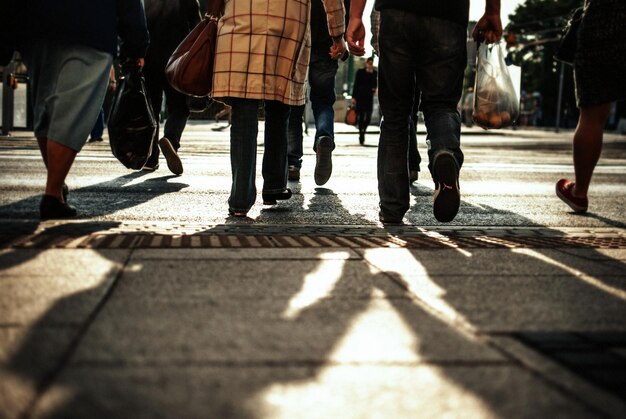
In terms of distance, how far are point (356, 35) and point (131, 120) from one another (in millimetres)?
1445

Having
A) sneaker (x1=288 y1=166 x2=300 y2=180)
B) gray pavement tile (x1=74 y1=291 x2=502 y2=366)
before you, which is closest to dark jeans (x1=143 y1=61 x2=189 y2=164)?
sneaker (x1=288 y1=166 x2=300 y2=180)

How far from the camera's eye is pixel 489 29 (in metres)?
4.61

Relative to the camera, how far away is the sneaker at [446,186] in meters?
4.21

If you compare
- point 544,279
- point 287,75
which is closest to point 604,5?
point 287,75

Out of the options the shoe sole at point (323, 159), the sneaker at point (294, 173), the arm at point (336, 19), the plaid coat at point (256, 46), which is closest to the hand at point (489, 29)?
the arm at point (336, 19)

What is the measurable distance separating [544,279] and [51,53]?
9.17 feet

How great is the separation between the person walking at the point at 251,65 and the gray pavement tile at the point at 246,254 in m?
1.25

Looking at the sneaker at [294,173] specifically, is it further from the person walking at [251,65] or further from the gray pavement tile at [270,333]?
the gray pavement tile at [270,333]

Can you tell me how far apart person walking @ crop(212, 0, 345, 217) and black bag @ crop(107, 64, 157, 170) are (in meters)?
0.66

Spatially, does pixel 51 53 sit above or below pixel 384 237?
above

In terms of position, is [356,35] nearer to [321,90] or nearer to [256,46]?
[256,46]

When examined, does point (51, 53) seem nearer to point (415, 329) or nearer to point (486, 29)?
point (486, 29)

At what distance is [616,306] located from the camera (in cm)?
A: 258

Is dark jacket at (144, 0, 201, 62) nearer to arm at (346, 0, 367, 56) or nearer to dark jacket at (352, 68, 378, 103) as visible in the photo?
arm at (346, 0, 367, 56)
